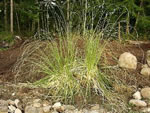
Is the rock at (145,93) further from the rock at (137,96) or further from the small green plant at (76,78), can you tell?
the small green plant at (76,78)

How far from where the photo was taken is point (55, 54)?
228cm

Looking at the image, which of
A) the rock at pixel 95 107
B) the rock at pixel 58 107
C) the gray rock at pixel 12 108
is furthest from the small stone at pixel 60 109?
the gray rock at pixel 12 108

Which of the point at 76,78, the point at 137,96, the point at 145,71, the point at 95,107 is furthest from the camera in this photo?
the point at 145,71

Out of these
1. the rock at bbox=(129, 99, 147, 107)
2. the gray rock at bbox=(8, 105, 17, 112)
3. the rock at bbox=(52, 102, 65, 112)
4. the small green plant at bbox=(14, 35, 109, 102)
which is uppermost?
the small green plant at bbox=(14, 35, 109, 102)

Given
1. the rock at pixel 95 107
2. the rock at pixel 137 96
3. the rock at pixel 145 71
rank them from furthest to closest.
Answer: the rock at pixel 145 71
the rock at pixel 137 96
the rock at pixel 95 107

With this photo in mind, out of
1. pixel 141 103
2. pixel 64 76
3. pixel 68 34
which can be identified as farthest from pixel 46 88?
pixel 141 103

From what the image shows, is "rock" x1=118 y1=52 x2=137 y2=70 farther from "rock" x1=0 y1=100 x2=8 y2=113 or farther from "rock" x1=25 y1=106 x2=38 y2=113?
"rock" x1=0 y1=100 x2=8 y2=113

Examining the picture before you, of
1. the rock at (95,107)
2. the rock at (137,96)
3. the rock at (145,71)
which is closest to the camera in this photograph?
the rock at (95,107)

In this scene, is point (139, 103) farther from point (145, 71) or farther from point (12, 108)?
point (12, 108)

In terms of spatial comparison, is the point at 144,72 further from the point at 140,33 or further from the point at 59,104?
the point at 140,33

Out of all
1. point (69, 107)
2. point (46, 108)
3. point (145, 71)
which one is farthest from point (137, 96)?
point (46, 108)

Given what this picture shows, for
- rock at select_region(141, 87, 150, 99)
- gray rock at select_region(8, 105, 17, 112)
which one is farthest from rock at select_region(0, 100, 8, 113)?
rock at select_region(141, 87, 150, 99)

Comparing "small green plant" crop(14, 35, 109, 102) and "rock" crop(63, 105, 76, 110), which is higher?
"small green plant" crop(14, 35, 109, 102)

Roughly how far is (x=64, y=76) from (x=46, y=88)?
250 mm
